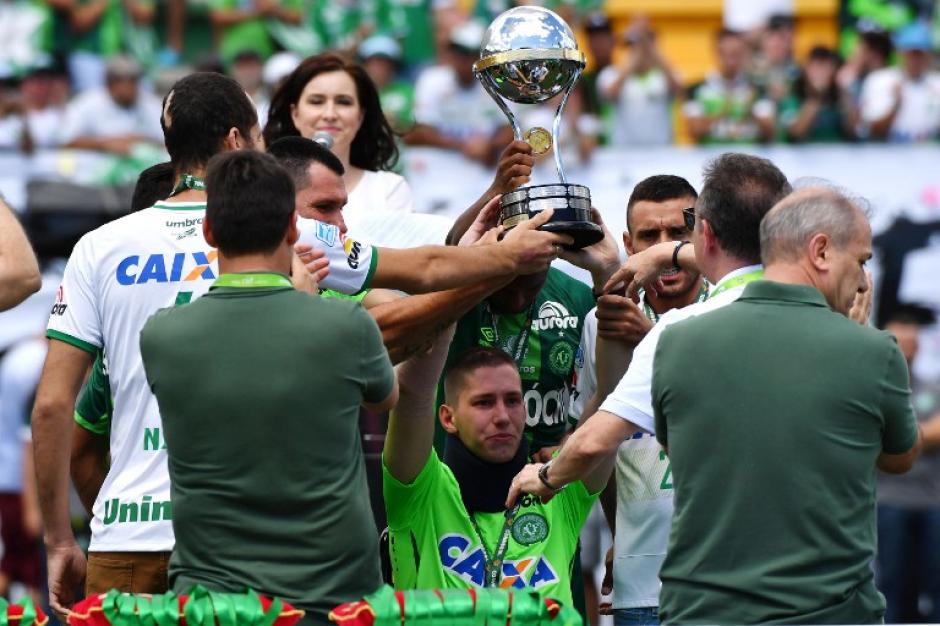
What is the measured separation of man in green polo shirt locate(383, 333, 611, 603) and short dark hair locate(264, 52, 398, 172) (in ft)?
5.34

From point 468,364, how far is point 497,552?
590 millimetres

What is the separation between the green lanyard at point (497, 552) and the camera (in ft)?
Result: 17.6

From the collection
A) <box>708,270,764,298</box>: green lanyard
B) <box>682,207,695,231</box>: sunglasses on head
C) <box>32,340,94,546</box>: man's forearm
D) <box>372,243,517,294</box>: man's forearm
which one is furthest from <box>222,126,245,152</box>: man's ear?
<box>682,207,695,231</box>: sunglasses on head

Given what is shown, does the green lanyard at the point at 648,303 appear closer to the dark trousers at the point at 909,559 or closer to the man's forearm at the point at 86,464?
the man's forearm at the point at 86,464

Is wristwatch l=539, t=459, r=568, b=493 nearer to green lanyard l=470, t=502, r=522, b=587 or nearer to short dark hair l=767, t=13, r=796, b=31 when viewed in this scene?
green lanyard l=470, t=502, r=522, b=587

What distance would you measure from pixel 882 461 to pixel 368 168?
3.26m

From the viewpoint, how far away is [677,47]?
14320mm

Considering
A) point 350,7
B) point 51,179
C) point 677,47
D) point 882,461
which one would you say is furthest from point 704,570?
point 677,47

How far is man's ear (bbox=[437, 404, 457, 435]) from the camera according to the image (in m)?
5.66

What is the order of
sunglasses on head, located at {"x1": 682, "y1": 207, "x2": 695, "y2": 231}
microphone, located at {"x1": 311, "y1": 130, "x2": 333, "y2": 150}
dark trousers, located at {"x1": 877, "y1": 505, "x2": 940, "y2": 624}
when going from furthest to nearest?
dark trousers, located at {"x1": 877, "y1": 505, "x2": 940, "y2": 624} < microphone, located at {"x1": 311, "y1": 130, "x2": 333, "y2": 150} < sunglasses on head, located at {"x1": 682, "y1": 207, "x2": 695, "y2": 231}

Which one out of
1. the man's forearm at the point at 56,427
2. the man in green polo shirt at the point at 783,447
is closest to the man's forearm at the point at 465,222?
the man's forearm at the point at 56,427

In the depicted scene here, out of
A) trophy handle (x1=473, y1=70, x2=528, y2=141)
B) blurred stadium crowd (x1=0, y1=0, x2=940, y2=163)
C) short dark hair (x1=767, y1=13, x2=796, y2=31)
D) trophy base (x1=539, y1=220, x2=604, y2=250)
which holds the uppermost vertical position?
short dark hair (x1=767, y1=13, x2=796, y2=31)

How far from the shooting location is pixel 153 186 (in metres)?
5.93

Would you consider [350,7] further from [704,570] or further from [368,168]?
[704,570]
